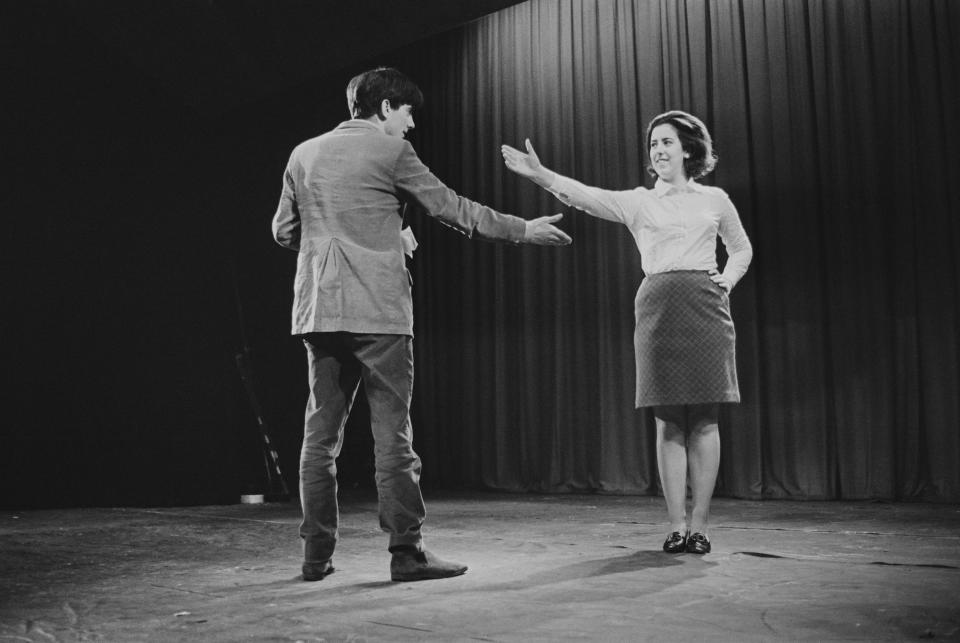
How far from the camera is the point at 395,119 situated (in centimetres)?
249

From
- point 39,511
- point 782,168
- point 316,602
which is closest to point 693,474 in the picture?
point 316,602

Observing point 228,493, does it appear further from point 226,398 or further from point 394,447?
point 394,447

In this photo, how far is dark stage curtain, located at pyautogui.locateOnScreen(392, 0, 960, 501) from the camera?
14.6ft

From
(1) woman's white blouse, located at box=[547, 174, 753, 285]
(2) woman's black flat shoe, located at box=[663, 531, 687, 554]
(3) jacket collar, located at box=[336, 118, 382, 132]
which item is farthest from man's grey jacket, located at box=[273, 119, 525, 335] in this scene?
(2) woman's black flat shoe, located at box=[663, 531, 687, 554]

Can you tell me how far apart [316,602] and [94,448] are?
3608 mm

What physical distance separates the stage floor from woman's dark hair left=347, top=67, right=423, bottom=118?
3.87 feet

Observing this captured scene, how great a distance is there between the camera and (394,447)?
2350 millimetres

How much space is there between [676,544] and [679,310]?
26.0 inches

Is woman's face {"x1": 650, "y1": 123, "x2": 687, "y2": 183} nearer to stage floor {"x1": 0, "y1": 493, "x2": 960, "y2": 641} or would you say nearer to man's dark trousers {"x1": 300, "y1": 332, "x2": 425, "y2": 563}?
man's dark trousers {"x1": 300, "y1": 332, "x2": 425, "y2": 563}

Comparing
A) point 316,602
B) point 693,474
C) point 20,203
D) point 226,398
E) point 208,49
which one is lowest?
point 316,602

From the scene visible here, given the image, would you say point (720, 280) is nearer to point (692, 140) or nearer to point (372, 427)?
point (692, 140)

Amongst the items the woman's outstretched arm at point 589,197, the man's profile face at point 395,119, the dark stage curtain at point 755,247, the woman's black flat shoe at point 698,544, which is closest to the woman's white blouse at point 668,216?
the woman's outstretched arm at point 589,197

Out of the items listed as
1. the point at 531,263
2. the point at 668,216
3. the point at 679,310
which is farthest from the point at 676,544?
the point at 531,263

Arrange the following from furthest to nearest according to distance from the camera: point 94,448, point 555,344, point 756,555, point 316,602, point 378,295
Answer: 1. point 555,344
2. point 94,448
3. point 756,555
4. point 378,295
5. point 316,602
